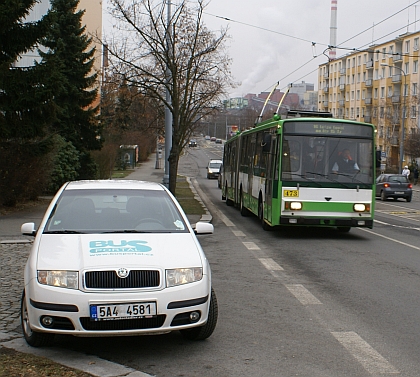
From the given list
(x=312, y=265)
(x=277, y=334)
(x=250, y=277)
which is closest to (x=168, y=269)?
(x=277, y=334)

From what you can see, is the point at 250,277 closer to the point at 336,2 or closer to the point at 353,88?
the point at 353,88

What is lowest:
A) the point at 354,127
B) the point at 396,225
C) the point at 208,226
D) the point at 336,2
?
the point at 396,225

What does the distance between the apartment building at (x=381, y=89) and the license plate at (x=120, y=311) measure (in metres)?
56.6

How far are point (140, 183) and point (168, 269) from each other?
2395 millimetres

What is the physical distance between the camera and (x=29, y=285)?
18.1ft

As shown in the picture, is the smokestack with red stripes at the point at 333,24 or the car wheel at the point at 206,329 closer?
the car wheel at the point at 206,329

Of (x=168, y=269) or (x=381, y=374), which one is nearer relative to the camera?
(x=381, y=374)

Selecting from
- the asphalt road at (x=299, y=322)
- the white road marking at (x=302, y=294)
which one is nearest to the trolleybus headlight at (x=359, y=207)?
the asphalt road at (x=299, y=322)

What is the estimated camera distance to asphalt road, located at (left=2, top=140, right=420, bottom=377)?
17.7 ft

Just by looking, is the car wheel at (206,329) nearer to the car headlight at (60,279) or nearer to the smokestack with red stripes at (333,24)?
the car headlight at (60,279)

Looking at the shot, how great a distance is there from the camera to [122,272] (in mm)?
5383

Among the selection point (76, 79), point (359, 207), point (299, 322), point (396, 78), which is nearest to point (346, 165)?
point (359, 207)

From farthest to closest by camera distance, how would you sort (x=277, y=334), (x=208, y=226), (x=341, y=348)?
(x=208, y=226) < (x=277, y=334) < (x=341, y=348)

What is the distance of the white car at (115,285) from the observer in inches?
209
